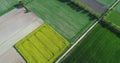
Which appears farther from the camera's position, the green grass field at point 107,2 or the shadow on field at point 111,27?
the green grass field at point 107,2

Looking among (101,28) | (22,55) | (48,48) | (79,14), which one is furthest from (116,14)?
(22,55)

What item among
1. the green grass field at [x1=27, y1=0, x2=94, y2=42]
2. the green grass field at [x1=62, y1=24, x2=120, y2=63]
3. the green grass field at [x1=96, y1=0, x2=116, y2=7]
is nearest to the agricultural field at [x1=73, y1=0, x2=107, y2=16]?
the green grass field at [x1=96, y1=0, x2=116, y2=7]

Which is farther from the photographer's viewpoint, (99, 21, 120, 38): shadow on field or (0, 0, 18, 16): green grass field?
(0, 0, 18, 16): green grass field

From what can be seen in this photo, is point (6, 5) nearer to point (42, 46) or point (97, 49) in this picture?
point (42, 46)

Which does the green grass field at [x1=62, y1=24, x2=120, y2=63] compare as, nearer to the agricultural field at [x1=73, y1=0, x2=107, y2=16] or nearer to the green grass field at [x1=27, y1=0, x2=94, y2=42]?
the green grass field at [x1=27, y1=0, x2=94, y2=42]

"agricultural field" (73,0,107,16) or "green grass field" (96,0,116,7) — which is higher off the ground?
"green grass field" (96,0,116,7)

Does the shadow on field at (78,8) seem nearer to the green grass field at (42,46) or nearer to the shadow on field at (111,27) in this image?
the shadow on field at (111,27)

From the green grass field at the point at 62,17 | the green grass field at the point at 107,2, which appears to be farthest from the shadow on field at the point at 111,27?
the green grass field at the point at 107,2
